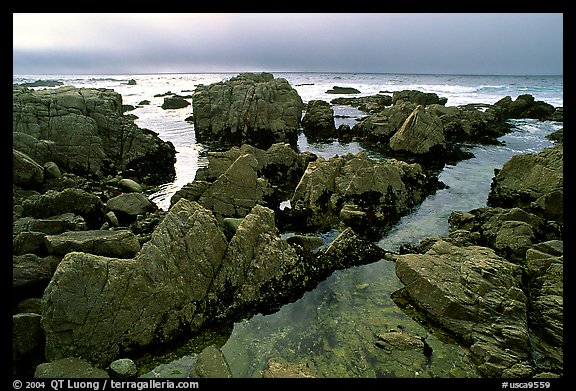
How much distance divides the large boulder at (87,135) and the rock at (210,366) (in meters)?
21.4

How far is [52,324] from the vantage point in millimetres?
9359

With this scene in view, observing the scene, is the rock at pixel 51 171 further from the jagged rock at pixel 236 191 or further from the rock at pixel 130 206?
the jagged rock at pixel 236 191

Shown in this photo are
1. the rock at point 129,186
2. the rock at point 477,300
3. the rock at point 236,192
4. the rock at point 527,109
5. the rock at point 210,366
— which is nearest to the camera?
the rock at point 210,366

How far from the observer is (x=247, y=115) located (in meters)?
46.3

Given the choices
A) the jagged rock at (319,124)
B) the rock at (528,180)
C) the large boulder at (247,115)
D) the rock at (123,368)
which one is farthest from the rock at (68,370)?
the jagged rock at (319,124)

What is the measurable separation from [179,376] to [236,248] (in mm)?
4881

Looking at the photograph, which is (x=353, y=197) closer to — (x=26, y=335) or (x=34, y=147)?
(x=26, y=335)

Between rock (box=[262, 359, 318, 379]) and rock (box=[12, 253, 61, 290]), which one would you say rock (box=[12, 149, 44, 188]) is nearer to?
rock (box=[12, 253, 61, 290])

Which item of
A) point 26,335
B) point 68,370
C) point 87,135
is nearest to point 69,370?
point 68,370

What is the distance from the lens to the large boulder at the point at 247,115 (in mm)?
45938

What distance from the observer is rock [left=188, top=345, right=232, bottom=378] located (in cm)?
911

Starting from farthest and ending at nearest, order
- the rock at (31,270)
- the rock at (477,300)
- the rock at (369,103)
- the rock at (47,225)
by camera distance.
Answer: the rock at (369,103) < the rock at (47,225) < the rock at (31,270) < the rock at (477,300)
